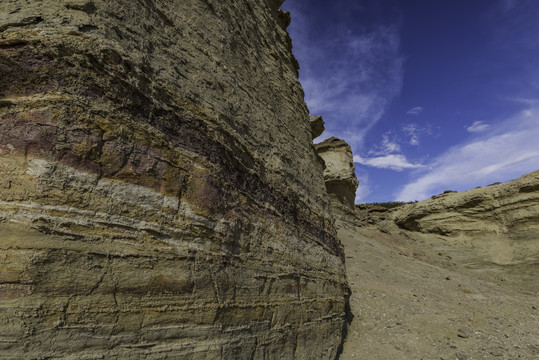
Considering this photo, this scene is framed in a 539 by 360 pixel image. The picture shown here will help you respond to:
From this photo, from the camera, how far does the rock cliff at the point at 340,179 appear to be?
1945 centimetres

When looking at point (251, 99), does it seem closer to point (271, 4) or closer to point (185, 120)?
point (185, 120)

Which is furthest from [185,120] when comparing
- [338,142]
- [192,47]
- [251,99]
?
[338,142]

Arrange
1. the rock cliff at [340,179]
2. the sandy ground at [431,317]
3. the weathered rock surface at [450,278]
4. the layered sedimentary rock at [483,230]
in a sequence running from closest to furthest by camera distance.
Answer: the sandy ground at [431,317] < the weathered rock surface at [450,278] < the layered sedimentary rock at [483,230] < the rock cliff at [340,179]

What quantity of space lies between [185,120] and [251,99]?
73.3 inches

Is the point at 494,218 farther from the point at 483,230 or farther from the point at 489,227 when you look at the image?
the point at 483,230

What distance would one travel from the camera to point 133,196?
2709mm

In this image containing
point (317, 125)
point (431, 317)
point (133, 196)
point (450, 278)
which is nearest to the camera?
point (133, 196)

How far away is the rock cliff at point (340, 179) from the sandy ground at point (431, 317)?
6487mm

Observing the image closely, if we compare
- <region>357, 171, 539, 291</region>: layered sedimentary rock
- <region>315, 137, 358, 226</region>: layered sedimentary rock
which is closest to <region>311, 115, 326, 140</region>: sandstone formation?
<region>315, 137, 358, 226</region>: layered sedimentary rock

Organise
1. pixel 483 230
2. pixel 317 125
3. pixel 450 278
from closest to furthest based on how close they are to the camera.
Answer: pixel 317 125
pixel 450 278
pixel 483 230

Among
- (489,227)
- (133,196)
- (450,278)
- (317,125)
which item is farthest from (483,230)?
(133,196)

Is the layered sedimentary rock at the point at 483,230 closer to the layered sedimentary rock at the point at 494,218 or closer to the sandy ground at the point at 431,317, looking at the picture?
the layered sedimentary rock at the point at 494,218

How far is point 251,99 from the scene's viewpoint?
4.98 meters

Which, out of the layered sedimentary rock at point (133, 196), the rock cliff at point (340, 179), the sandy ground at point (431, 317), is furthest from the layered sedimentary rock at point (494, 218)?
the layered sedimentary rock at point (133, 196)
